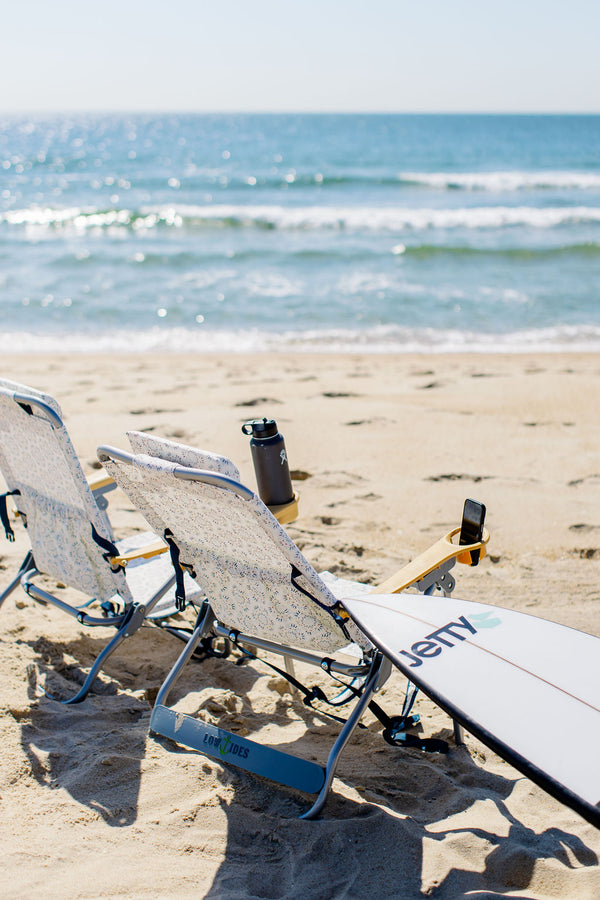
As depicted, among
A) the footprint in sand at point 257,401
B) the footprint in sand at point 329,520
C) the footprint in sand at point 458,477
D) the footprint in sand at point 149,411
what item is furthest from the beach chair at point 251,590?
the footprint in sand at point 257,401

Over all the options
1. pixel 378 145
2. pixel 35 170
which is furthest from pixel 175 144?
pixel 35 170

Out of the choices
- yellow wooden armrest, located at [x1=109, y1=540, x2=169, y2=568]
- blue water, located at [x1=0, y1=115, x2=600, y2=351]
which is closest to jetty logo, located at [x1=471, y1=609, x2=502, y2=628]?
yellow wooden armrest, located at [x1=109, y1=540, x2=169, y2=568]

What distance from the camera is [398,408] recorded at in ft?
20.9

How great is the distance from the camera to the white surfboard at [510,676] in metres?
1.87

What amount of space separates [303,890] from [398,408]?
465cm

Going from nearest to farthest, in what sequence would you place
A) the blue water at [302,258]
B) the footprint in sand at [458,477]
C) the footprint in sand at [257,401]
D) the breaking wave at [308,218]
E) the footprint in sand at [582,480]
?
1. the footprint in sand at [582,480]
2. the footprint in sand at [458,477]
3. the footprint in sand at [257,401]
4. the blue water at [302,258]
5. the breaking wave at [308,218]

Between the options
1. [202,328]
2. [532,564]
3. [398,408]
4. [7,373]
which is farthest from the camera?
[202,328]

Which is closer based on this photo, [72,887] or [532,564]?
[72,887]

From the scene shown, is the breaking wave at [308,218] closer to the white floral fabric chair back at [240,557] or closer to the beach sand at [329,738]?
the beach sand at [329,738]

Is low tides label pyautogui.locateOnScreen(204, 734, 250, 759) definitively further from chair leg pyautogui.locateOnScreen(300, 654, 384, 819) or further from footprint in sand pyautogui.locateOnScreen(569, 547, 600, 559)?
footprint in sand pyautogui.locateOnScreen(569, 547, 600, 559)

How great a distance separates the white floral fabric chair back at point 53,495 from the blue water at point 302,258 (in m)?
6.82

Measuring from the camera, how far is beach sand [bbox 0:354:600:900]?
6.77 ft

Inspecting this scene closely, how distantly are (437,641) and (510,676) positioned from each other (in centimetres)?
23

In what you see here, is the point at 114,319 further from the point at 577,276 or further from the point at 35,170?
the point at 35,170
